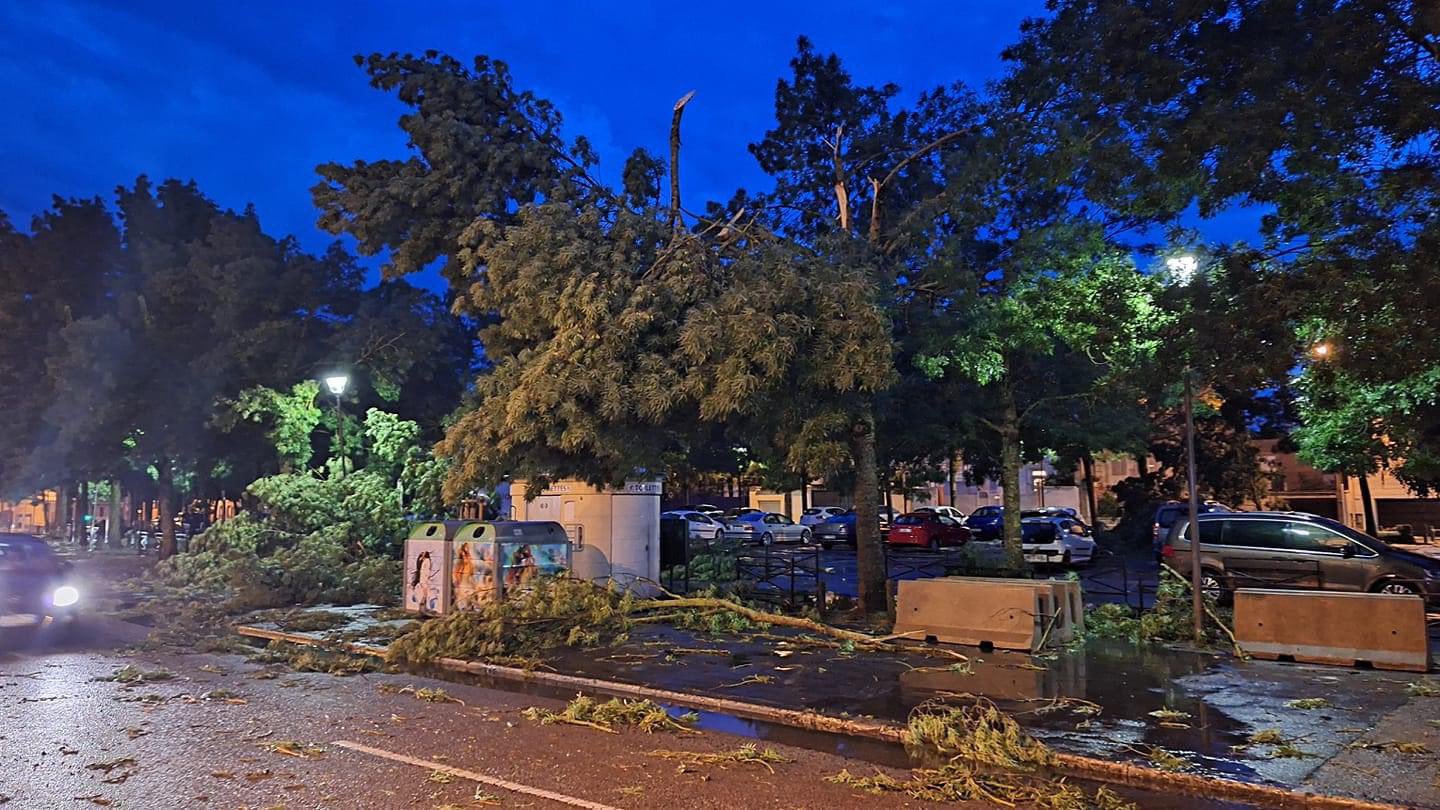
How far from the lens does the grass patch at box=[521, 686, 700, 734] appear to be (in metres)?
7.88

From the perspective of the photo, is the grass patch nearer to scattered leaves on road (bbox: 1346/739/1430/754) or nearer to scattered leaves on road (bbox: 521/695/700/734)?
scattered leaves on road (bbox: 521/695/700/734)

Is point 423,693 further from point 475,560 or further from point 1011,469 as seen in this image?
point 1011,469

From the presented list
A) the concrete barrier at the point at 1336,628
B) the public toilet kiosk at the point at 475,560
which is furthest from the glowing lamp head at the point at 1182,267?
the public toilet kiosk at the point at 475,560

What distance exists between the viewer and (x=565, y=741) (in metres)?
7.44

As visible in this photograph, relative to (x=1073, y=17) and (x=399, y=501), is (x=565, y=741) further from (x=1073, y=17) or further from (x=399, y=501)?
(x=399, y=501)

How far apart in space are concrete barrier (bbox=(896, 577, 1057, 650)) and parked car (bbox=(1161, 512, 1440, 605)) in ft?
17.7

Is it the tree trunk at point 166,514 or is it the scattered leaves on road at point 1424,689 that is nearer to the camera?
the scattered leaves on road at point 1424,689

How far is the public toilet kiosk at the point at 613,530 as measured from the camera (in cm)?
1554

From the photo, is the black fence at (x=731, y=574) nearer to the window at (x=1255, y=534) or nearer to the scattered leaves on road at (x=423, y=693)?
the scattered leaves on road at (x=423, y=693)

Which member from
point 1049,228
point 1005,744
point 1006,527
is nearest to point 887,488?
point 1006,527

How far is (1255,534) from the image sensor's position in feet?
52.6

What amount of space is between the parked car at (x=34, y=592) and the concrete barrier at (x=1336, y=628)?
15.3 meters

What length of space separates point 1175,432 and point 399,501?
27.7m

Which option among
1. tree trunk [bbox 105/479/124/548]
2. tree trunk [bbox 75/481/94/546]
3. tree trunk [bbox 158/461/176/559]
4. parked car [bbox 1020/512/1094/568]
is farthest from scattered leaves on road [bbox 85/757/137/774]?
tree trunk [bbox 75/481/94/546]
